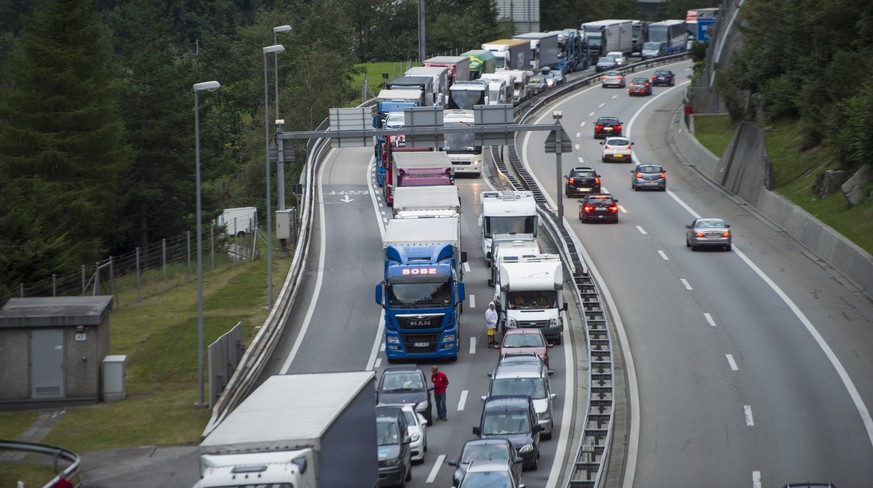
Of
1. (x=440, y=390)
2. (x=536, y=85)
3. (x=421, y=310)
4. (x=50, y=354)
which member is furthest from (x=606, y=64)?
(x=50, y=354)

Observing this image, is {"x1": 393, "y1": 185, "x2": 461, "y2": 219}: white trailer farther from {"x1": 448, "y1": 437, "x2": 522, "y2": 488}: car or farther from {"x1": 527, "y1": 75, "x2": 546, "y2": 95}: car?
{"x1": 527, "y1": 75, "x2": 546, "y2": 95}: car

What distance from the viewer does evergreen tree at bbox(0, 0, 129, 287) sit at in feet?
198

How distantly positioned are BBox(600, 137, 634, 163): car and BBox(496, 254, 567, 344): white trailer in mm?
34439

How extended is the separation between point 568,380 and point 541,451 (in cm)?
627

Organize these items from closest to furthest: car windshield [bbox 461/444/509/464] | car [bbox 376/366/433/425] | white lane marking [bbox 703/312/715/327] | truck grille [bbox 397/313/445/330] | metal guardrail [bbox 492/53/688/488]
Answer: car windshield [bbox 461/444/509/464] < metal guardrail [bbox 492/53/688/488] < car [bbox 376/366/433/425] < truck grille [bbox 397/313/445/330] < white lane marking [bbox 703/312/715/327]

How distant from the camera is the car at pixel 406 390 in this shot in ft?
99.7

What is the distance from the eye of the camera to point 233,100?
113125 millimetres

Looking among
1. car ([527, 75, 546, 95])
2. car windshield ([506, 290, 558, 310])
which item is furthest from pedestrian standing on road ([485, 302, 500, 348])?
car ([527, 75, 546, 95])

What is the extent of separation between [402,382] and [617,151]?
144ft

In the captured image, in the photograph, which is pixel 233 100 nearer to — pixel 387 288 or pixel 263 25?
pixel 263 25

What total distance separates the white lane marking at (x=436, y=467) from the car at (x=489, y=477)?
367cm

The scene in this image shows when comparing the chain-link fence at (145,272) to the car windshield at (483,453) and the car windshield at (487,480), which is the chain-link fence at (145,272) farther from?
the car windshield at (487,480)

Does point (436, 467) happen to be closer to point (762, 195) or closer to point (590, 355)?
point (590, 355)

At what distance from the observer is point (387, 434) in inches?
1012
